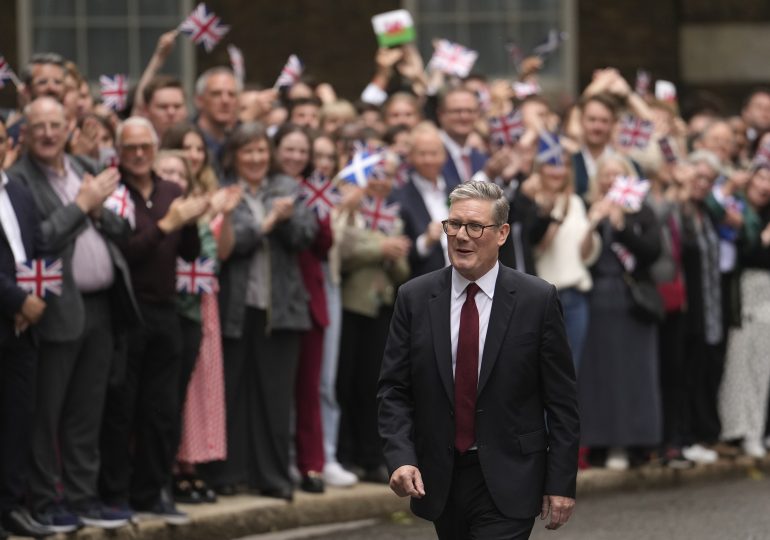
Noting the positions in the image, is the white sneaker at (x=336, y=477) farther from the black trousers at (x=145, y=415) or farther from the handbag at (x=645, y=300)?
the handbag at (x=645, y=300)

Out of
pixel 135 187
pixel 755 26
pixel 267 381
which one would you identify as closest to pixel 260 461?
pixel 267 381

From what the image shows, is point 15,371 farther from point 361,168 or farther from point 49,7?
point 49,7

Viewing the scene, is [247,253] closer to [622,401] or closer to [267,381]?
Result: [267,381]

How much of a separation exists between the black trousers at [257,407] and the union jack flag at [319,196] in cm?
72

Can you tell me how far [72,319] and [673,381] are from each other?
536 centimetres

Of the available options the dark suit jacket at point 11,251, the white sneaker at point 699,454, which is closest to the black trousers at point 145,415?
the dark suit jacket at point 11,251

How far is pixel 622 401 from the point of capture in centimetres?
1297

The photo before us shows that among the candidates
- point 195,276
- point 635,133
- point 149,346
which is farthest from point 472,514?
point 635,133

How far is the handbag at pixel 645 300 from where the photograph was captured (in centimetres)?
1284

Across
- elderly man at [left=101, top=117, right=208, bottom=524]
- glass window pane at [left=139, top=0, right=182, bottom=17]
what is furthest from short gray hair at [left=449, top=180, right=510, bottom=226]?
glass window pane at [left=139, top=0, right=182, bottom=17]

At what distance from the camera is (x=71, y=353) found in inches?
380

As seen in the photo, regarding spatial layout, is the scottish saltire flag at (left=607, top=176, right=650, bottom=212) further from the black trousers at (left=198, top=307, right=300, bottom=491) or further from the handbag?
the black trousers at (left=198, top=307, right=300, bottom=491)

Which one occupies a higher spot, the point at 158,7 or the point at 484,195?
the point at 158,7

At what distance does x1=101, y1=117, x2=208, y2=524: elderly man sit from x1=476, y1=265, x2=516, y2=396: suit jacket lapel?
324cm
